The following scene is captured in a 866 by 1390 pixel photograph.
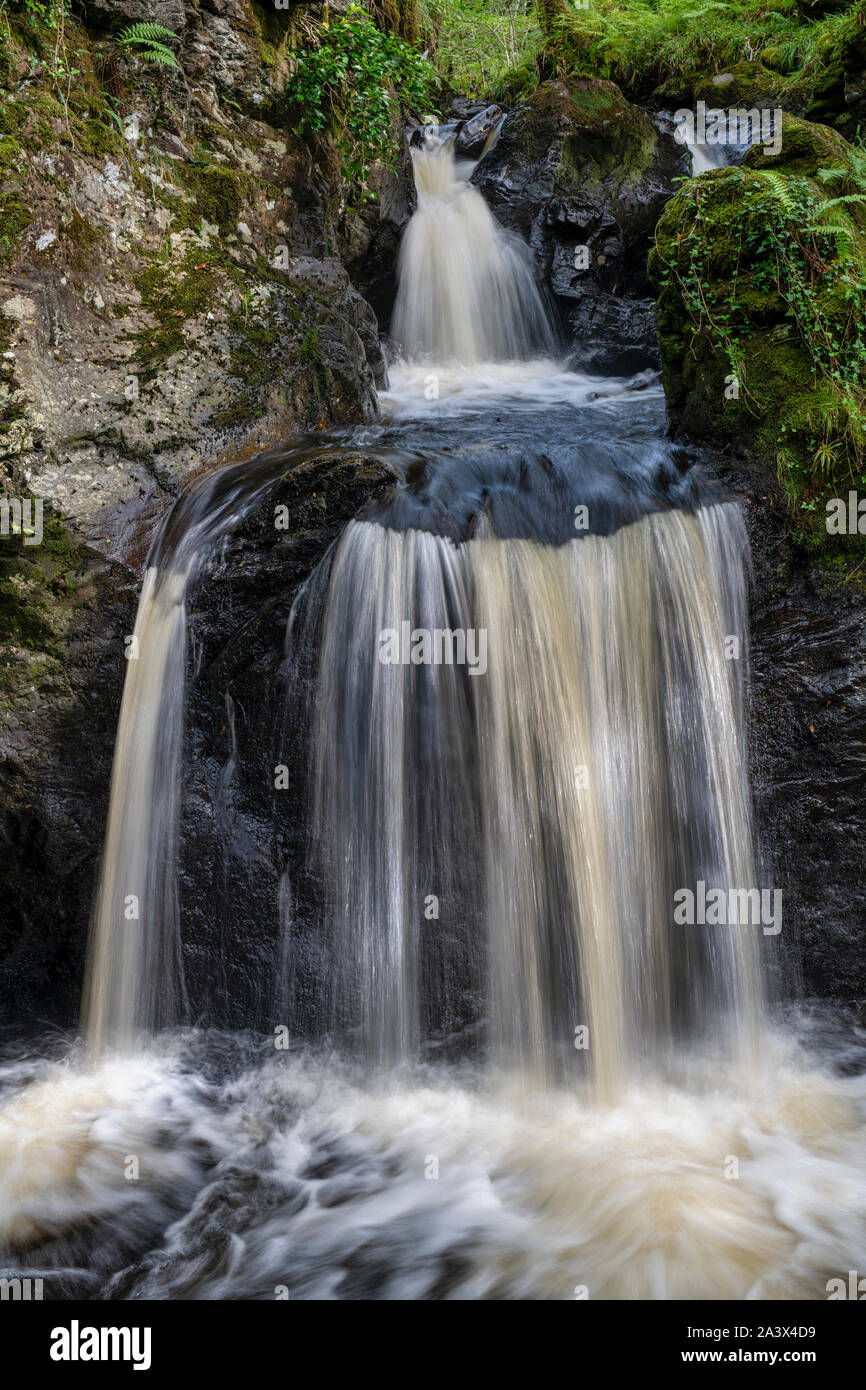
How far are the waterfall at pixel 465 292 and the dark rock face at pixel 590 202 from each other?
241 millimetres

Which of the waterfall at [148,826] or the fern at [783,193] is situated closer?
the waterfall at [148,826]

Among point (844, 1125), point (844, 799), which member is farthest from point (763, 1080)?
point (844, 799)

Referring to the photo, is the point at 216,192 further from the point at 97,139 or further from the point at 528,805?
the point at 528,805

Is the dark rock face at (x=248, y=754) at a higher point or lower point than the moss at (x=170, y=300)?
lower

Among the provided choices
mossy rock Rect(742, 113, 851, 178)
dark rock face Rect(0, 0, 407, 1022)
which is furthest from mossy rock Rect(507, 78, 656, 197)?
mossy rock Rect(742, 113, 851, 178)

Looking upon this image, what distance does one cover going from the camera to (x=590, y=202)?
9086 mm

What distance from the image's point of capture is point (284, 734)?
450cm

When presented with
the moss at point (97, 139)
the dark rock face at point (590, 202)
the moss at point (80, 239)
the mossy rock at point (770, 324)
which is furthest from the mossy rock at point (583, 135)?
the moss at point (80, 239)

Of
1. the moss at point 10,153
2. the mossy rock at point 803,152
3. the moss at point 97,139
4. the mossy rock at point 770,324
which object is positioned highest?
the moss at point 97,139

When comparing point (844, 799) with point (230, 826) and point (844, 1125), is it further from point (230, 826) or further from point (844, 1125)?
point (230, 826)

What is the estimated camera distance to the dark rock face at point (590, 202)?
29.0 ft

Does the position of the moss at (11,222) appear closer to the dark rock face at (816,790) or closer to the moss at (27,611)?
the moss at (27,611)

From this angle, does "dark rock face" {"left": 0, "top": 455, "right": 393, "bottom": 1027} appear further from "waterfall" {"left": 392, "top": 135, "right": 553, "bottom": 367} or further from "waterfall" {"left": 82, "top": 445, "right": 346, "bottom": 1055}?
"waterfall" {"left": 392, "top": 135, "right": 553, "bottom": 367}

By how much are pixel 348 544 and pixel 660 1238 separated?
3.36 meters
